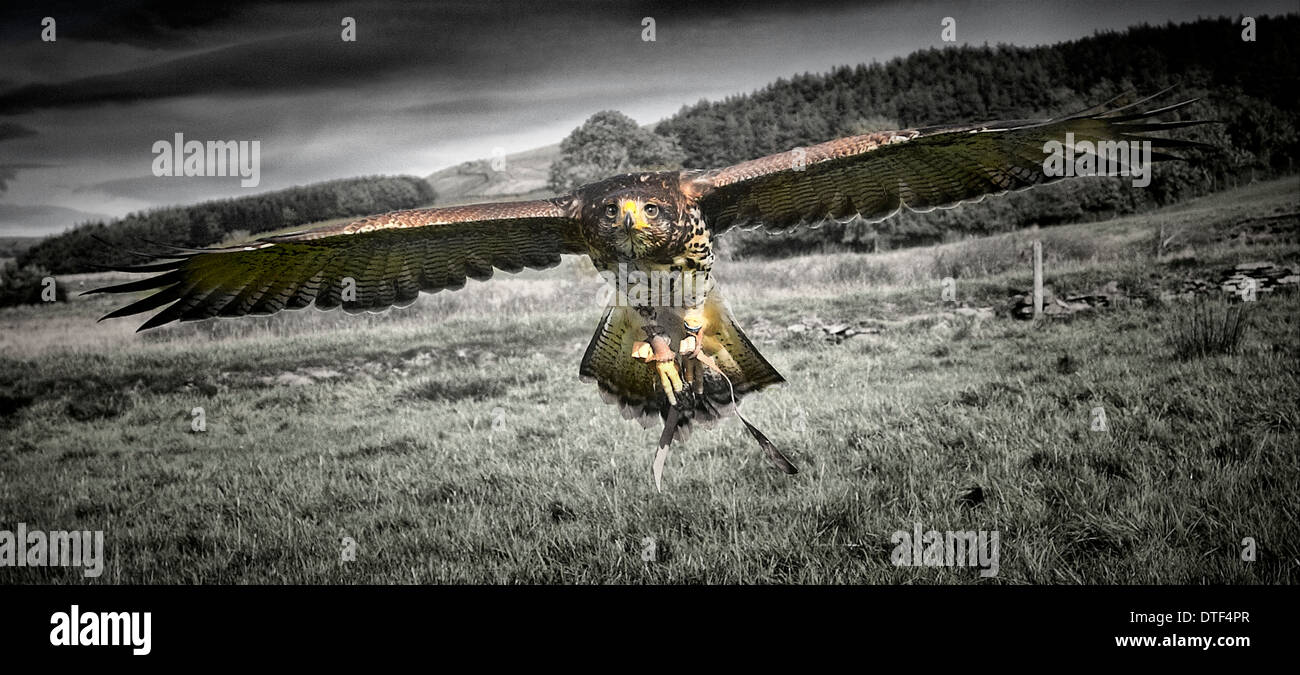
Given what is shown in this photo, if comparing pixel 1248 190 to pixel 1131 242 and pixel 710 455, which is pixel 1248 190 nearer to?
pixel 1131 242

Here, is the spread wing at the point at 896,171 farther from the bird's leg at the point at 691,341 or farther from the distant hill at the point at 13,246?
the distant hill at the point at 13,246

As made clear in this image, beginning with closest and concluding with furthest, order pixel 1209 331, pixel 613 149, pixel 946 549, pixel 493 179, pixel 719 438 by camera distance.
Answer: pixel 946 549 → pixel 719 438 → pixel 1209 331 → pixel 493 179 → pixel 613 149

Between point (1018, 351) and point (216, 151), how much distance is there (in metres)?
5.93

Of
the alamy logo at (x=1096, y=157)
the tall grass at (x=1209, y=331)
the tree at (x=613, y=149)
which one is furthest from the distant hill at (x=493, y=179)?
the tall grass at (x=1209, y=331)

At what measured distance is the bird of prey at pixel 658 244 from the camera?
2496mm

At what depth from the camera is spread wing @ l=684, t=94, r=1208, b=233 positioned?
2406mm

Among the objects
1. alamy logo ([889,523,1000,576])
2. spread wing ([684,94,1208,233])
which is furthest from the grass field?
spread wing ([684,94,1208,233])

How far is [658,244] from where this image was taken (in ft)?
8.38

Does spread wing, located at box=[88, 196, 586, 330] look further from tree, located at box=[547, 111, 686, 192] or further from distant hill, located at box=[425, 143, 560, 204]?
tree, located at box=[547, 111, 686, 192]

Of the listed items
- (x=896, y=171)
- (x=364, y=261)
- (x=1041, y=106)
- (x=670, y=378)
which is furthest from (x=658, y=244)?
(x=1041, y=106)

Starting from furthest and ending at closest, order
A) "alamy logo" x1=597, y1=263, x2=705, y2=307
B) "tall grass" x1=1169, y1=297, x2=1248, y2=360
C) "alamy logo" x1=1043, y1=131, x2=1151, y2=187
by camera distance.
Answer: "tall grass" x1=1169, y1=297, x2=1248, y2=360 → "alamy logo" x1=597, y1=263, x2=705, y2=307 → "alamy logo" x1=1043, y1=131, x2=1151, y2=187

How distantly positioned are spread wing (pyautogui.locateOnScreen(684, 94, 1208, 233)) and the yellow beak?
345mm

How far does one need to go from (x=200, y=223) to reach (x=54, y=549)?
2545mm

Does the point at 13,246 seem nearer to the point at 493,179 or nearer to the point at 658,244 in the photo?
the point at 493,179
